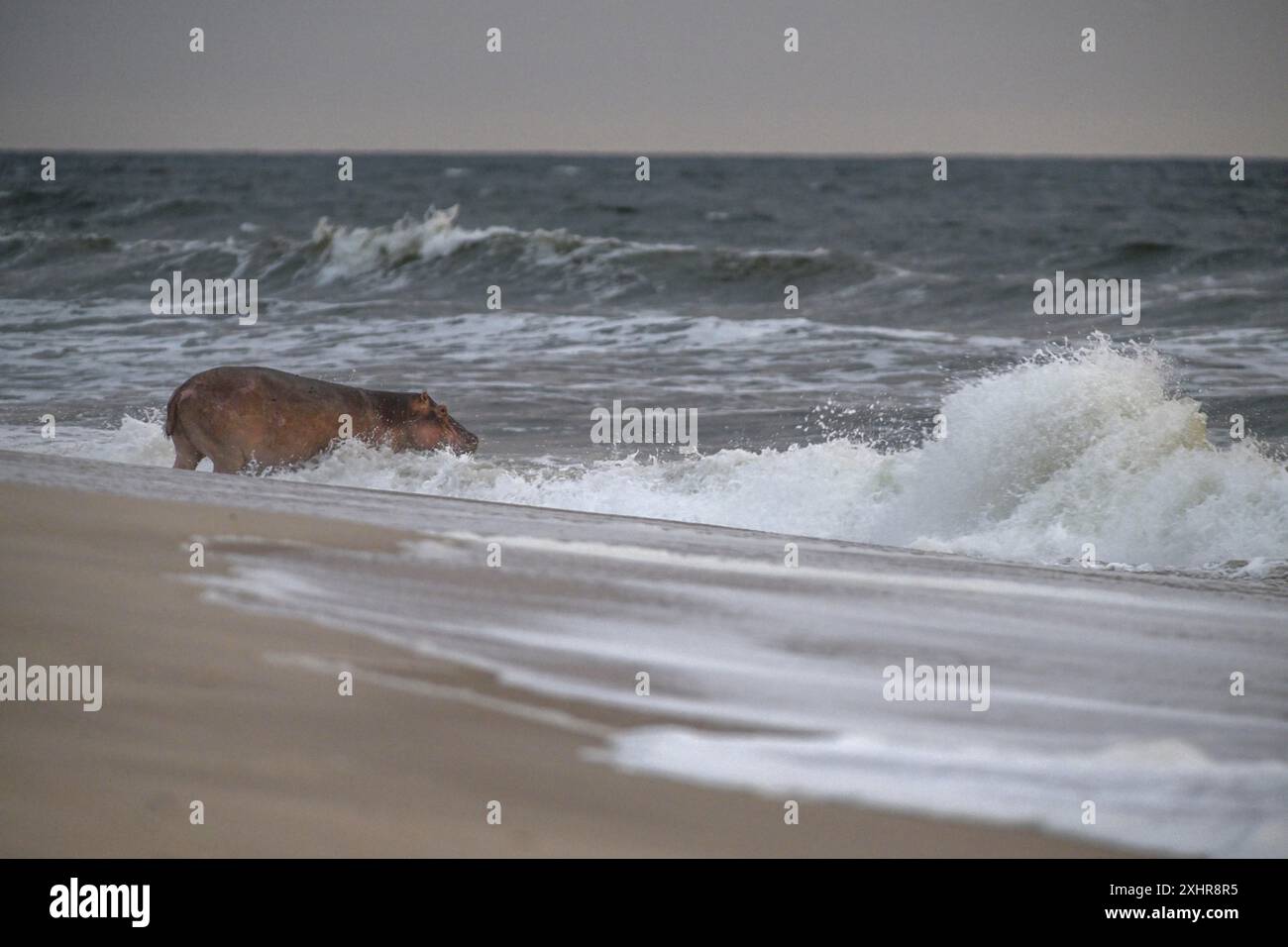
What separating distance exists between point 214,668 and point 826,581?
230 cm

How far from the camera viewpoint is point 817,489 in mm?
8609

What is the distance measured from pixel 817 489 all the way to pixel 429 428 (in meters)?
2.48

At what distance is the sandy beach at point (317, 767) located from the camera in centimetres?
288

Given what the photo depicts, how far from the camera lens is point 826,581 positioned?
518 cm

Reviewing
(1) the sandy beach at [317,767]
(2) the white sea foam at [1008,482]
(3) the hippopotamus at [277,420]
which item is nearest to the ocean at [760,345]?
(2) the white sea foam at [1008,482]

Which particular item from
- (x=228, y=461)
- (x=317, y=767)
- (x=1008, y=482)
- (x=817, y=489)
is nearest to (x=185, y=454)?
(x=228, y=461)

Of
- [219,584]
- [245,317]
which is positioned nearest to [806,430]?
[219,584]

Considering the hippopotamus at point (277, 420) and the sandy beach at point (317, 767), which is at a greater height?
the hippopotamus at point (277, 420)

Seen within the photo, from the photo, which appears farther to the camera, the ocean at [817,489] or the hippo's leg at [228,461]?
the hippo's leg at [228,461]

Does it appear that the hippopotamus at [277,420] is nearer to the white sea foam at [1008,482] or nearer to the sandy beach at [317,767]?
the white sea foam at [1008,482]

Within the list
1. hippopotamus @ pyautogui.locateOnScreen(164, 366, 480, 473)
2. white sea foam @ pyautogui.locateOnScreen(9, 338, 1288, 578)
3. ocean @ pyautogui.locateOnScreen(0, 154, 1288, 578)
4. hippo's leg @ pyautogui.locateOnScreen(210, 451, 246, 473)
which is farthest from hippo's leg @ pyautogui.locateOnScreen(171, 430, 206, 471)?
ocean @ pyautogui.locateOnScreen(0, 154, 1288, 578)

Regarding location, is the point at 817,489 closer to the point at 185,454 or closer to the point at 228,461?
the point at 228,461

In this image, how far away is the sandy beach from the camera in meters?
2.88

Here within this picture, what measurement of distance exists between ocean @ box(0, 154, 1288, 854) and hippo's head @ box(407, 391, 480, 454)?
0.15m
